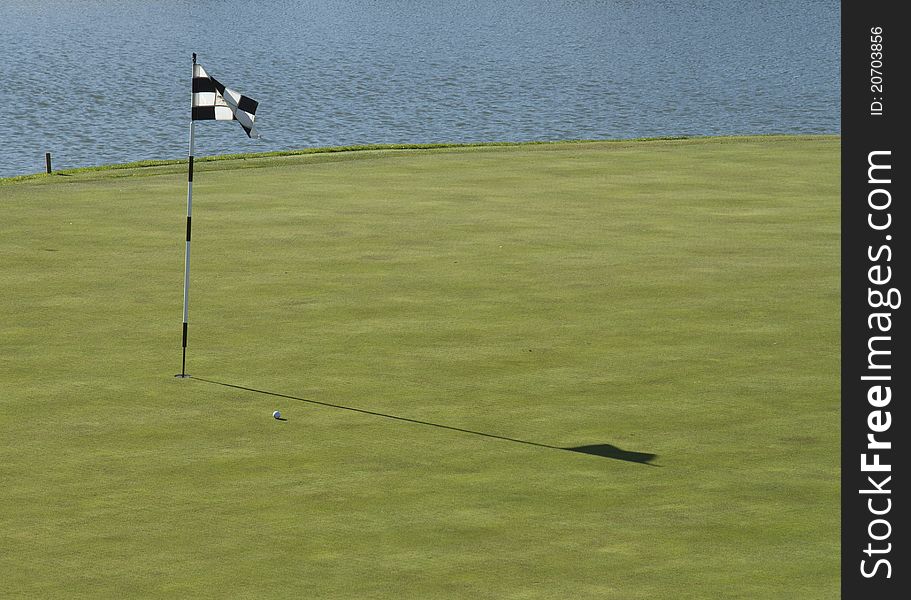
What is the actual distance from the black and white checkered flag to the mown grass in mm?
1980

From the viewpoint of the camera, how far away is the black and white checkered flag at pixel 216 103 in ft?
42.0

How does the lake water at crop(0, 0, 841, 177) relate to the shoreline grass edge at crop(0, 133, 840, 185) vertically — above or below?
above

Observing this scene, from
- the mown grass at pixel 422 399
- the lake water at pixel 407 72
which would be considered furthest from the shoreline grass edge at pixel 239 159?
the lake water at pixel 407 72

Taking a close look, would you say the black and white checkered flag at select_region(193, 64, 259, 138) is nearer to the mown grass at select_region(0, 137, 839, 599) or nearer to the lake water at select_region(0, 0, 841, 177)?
the mown grass at select_region(0, 137, 839, 599)

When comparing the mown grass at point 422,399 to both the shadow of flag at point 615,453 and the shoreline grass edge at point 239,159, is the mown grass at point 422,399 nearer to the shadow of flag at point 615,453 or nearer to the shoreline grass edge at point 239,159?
the shadow of flag at point 615,453

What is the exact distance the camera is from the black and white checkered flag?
12797 millimetres

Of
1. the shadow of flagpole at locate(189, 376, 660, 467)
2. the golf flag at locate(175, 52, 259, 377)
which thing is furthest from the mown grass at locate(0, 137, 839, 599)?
the golf flag at locate(175, 52, 259, 377)

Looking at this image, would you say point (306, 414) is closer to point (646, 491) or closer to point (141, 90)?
point (646, 491)

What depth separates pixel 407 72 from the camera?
189ft

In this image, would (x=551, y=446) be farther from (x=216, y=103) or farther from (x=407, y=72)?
(x=407, y=72)
